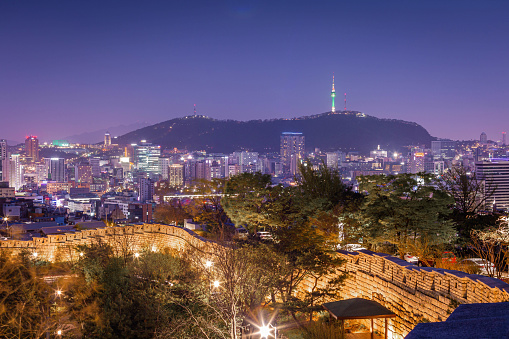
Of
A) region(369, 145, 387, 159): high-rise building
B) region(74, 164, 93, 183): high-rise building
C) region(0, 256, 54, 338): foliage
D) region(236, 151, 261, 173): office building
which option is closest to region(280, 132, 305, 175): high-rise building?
region(236, 151, 261, 173): office building

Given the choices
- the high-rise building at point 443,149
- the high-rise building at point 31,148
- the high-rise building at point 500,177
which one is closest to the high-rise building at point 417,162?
the high-rise building at point 443,149

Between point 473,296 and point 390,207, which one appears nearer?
point 473,296

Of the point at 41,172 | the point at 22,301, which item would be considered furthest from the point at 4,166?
the point at 22,301

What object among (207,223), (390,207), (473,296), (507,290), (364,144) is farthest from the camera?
(364,144)

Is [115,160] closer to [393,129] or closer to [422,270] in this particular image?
[393,129]

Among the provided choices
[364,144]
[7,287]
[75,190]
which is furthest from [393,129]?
[7,287]

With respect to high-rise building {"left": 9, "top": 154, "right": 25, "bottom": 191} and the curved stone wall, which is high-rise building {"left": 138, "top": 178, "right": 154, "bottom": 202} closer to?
high-rise building {"left": 9, "top": 154, "right": 25, "bottom": 191}

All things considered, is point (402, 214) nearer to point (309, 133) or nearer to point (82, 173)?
point (309, 133)

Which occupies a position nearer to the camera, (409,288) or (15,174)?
(409,288)
